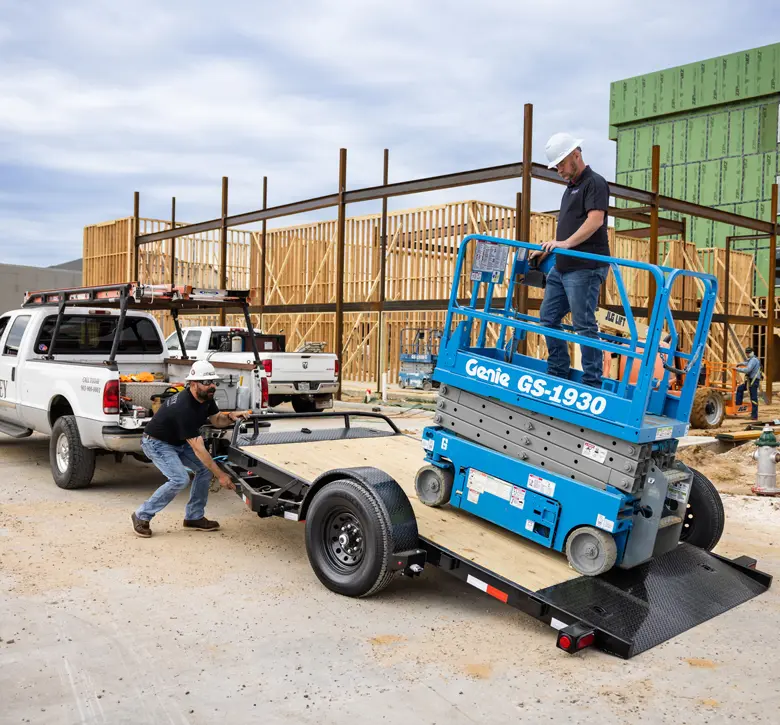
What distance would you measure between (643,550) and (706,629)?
645 mm

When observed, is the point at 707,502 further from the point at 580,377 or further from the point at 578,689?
the point at 578,689

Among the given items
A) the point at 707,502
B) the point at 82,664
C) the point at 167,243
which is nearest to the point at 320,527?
the point at 82,664

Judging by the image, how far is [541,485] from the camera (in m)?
5.08

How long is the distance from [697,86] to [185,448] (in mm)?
42878

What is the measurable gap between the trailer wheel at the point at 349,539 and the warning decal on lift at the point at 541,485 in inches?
38.2

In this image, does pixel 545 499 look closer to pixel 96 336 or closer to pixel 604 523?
pixel 604 523

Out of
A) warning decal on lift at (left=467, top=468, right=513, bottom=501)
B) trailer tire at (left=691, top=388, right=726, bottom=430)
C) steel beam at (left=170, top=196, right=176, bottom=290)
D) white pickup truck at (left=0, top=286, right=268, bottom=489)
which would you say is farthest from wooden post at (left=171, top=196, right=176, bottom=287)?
warning decal on lift at (left=467, top=468, right=513, bottom=501)

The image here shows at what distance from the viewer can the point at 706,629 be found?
501 centimetres

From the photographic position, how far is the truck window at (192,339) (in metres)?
15.7

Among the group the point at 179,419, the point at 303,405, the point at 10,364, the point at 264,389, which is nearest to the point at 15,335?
the point at 10,364

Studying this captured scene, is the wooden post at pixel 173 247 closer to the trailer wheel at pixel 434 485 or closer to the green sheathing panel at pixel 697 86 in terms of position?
the trailer wheel at pixel 434 485

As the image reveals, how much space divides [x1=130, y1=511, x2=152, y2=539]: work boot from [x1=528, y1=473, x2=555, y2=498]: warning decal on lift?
11.1 feet

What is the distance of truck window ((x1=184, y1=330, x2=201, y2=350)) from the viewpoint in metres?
15.7

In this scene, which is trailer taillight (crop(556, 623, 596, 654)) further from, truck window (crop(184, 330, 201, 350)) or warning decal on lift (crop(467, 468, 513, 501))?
truck window (crop(184, 330, 201, 350))
